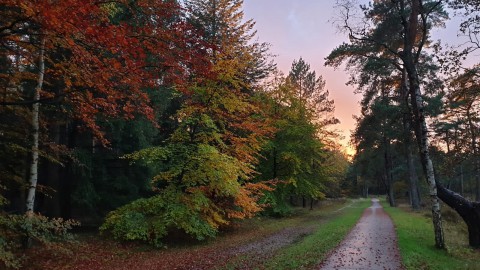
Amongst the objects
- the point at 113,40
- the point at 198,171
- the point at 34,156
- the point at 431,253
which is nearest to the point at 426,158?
the point at 431,253

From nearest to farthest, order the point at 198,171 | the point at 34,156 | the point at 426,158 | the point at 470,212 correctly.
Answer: the point at 34,156 → the point at 426,158 → the point at 470,212 → the point at 198,171

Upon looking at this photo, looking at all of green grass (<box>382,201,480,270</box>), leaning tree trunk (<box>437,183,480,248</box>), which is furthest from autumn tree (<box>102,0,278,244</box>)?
leaning tree trunk (<box>437,183,480,248</box>)

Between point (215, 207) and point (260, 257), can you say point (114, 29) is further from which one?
point (215, 207)

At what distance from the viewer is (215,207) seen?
16781 mm

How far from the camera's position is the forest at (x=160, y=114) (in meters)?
7.88

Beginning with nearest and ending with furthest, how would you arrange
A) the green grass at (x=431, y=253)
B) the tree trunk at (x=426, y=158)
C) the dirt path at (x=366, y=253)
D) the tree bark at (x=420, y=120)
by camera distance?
the dirt path at (x=366, y=253), the green grass at (x=431, y=253), the tree trunk at (x=426, y=158), the tree bark at (x=420, y=120)

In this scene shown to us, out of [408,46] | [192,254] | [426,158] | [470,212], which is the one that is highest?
[408,46]

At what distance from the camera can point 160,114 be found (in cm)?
1975

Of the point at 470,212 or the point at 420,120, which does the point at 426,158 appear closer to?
the point at 420,120

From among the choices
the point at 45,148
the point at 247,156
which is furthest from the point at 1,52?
the point at 247,156

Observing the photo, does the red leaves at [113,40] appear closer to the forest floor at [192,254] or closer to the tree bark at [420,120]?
the forest floor at [192,254]

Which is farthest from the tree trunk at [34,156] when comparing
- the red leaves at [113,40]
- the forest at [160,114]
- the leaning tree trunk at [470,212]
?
the leaning tree trunk at [470,212]

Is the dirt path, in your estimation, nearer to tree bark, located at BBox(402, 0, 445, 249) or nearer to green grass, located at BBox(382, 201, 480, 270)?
green grass, located at BBox(382, 201, 480, 270)

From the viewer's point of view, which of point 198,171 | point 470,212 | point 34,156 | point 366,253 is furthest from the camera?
point 198,171
